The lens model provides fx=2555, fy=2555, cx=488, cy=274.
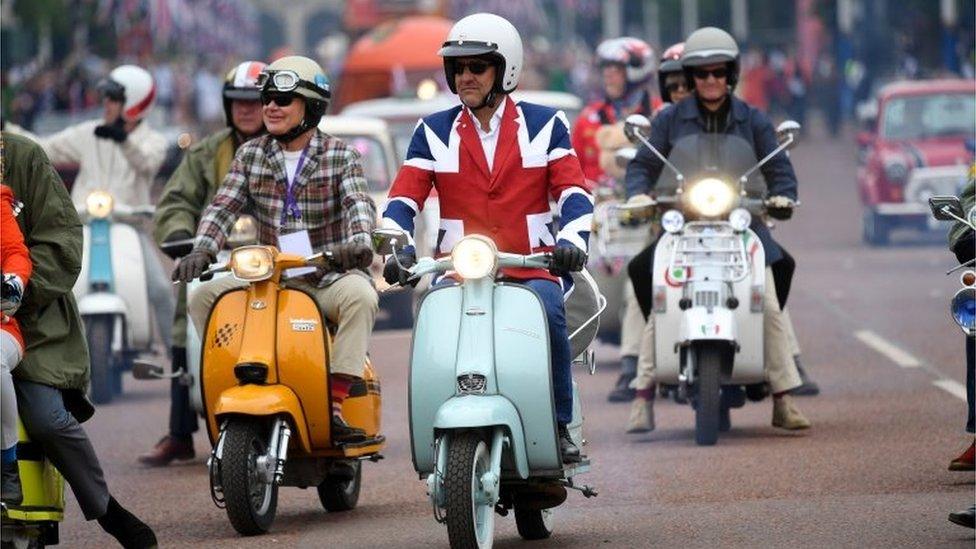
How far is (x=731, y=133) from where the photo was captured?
12.2 metres

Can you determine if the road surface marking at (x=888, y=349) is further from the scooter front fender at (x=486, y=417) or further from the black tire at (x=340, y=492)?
the scooter front fender at (x=486, y=417)

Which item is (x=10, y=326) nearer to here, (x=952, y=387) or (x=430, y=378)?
(x=430, y=378)

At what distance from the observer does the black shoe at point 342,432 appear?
958 cm

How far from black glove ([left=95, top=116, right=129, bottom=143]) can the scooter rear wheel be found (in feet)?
18.4

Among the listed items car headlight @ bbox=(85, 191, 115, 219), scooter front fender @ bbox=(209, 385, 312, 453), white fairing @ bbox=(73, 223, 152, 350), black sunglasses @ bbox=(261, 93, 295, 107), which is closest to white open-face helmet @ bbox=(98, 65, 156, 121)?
car headlight @ bbox=(85, 191, 115, 219)

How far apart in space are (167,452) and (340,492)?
2220 mm

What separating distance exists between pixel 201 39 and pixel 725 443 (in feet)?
208

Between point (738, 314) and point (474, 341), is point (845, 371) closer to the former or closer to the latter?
point (738, 314)

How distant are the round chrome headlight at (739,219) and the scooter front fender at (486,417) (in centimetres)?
372

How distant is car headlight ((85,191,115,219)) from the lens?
1491 centimetres

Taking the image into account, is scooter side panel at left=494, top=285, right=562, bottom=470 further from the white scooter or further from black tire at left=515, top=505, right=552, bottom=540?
the white scooter

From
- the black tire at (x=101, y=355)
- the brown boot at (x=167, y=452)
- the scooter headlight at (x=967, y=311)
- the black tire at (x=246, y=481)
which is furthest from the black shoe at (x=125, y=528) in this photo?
the black tire at (x=101, y=355)

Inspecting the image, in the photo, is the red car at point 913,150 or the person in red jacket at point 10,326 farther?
the red car at point 913,150

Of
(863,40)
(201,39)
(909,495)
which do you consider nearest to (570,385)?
(909,495)
